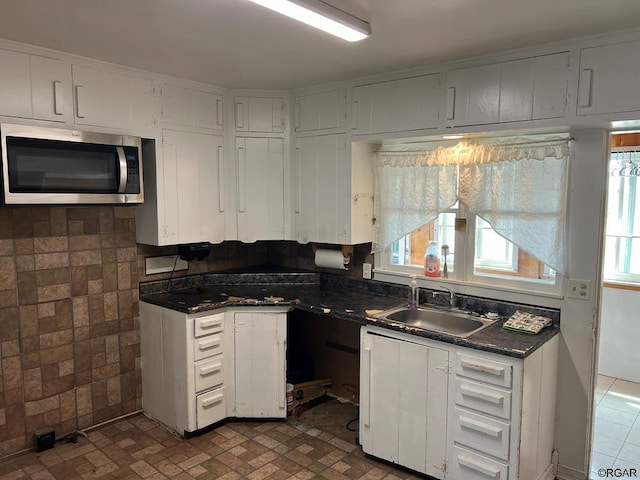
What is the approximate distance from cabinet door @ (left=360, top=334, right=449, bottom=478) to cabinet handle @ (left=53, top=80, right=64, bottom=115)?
2.16 metres

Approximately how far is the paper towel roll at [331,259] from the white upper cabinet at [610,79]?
5.79 ft

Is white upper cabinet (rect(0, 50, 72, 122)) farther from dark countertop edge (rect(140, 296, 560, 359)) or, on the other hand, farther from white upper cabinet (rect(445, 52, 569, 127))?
white upper cabinet (rect(445, 52, 569, 127))

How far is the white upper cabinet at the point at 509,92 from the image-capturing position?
2373 mm

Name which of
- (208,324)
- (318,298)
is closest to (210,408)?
(208,324)

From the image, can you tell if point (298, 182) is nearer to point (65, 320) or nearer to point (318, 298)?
point (318, 298)

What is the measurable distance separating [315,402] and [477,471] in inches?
57.0

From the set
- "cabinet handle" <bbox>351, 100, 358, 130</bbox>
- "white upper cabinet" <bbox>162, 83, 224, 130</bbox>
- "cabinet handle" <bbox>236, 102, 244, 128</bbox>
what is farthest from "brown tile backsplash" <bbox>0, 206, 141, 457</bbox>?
"cabinet handle" <bbox>351, 100, 358, 130</bbox>

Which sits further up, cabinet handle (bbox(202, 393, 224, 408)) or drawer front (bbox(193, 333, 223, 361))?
drawer front (bbox(193, 333, 223, 361))

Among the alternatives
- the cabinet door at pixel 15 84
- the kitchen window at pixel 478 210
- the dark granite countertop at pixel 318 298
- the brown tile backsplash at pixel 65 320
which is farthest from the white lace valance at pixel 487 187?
the cabinet door at pixel 15 84

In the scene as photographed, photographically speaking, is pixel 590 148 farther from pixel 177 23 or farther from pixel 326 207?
pixel 177 23

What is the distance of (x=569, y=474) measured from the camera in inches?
104

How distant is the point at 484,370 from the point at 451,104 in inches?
58.4

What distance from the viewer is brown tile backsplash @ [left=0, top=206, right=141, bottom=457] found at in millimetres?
2762

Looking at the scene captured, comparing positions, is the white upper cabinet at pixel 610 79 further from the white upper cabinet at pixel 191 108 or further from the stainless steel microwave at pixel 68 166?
the stainless steel microwave at pixel 68 166
